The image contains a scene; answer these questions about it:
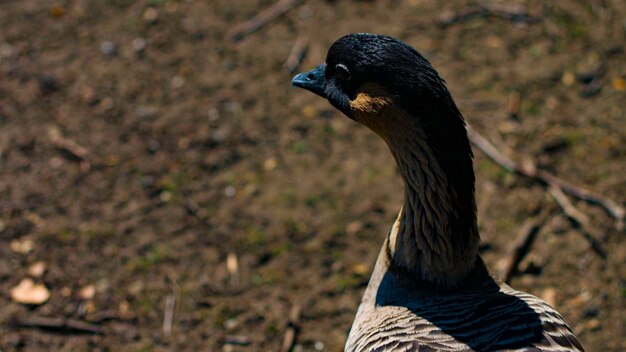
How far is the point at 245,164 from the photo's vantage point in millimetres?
5445

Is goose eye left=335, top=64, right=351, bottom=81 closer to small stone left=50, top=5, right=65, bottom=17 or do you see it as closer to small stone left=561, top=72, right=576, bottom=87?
small stone left=561, top=72, right=576, bottom=87

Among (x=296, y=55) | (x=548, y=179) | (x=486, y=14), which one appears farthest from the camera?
(x=486, y=14)

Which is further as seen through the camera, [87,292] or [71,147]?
[71,147]

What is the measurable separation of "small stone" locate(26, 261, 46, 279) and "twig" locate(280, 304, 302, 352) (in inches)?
70.3

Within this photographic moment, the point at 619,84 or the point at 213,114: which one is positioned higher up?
the point at 619,84

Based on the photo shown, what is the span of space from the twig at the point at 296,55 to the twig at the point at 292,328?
242 cm

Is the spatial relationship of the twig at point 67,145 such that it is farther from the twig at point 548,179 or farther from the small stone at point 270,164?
the twig at point 548,179

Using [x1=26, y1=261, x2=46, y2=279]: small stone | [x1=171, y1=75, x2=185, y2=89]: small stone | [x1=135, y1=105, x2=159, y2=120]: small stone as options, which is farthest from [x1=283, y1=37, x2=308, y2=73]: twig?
[x1=26, y1=261, x2=46, y2=279]: small stone

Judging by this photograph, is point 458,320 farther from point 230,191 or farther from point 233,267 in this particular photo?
point 230,191

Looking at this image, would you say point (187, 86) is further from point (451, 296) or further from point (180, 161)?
point (451, 296)

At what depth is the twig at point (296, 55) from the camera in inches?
241

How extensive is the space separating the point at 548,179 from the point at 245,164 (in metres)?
2.35

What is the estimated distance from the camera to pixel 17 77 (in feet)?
20.0

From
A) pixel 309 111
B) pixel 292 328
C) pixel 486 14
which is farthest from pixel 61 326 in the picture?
→ pixel 486 14
